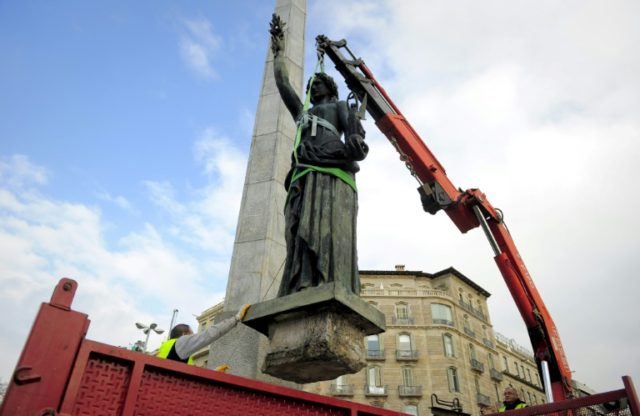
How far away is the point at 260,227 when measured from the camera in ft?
14.8

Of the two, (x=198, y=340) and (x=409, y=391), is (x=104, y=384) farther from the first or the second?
(x=409, y=391)

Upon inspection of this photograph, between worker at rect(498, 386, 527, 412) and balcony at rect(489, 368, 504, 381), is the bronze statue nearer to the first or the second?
worker at rect(498, 386, 527, 412)

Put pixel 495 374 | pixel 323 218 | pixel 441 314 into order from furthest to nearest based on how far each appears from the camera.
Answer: pixel 495 374, pixel 441 314, pixel 323 218

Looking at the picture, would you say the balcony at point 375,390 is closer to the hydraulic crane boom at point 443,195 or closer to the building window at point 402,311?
the building window at point 402,311

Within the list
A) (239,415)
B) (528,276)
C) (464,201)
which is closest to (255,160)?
(239,415)

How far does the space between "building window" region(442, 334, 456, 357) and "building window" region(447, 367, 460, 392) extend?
128cm

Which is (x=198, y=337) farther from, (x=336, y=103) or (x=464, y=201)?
(x=464, y=201)

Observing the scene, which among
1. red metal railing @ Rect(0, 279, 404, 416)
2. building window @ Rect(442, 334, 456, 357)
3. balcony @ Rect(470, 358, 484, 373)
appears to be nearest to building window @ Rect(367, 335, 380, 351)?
building window @ Rect(442, 334, 456, 357)

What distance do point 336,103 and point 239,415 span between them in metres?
2.86

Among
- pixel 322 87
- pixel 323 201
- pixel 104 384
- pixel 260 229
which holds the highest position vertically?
pixel 322 87

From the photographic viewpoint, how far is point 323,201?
3.38 meters

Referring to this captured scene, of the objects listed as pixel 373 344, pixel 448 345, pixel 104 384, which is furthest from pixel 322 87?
pixel 448 345

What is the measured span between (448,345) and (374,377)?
7.43 meters

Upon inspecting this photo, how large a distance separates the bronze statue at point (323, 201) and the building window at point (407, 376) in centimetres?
3581
